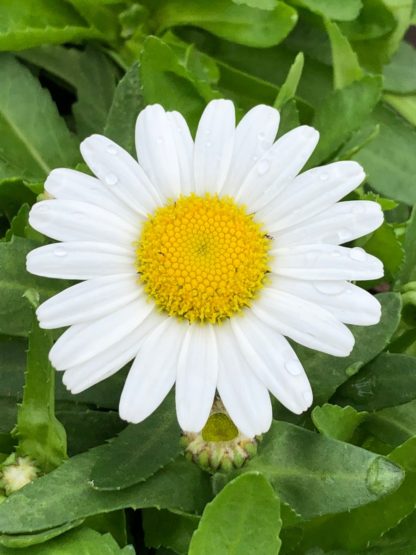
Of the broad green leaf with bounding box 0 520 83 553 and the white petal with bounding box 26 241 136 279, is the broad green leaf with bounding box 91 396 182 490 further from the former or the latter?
the white petal with bounding box 26 241 136 279

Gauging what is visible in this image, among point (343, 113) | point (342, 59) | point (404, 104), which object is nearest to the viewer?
point (343, 113)

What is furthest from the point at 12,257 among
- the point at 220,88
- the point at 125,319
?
the point at 220,88

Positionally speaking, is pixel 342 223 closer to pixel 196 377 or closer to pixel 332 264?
pixel 332 264

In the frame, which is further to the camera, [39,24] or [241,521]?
[39,24]

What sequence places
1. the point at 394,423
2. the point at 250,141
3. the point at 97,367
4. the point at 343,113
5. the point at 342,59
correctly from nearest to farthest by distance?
the point at 97,367
the point at 250,141
the point at 394,423
the point at 343,113
the point at 342,59

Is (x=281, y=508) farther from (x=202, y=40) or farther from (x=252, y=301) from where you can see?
(x=202, y=40)

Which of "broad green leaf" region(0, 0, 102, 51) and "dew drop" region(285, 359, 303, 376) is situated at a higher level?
"dew drop" region(285, 359, 303, 376)

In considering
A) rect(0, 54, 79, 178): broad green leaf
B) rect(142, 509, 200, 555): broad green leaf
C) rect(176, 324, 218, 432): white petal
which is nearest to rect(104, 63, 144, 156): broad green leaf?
rect(0, 54, 79, 178): broad green leaf

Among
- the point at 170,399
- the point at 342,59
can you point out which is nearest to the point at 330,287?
the point at 170,399
